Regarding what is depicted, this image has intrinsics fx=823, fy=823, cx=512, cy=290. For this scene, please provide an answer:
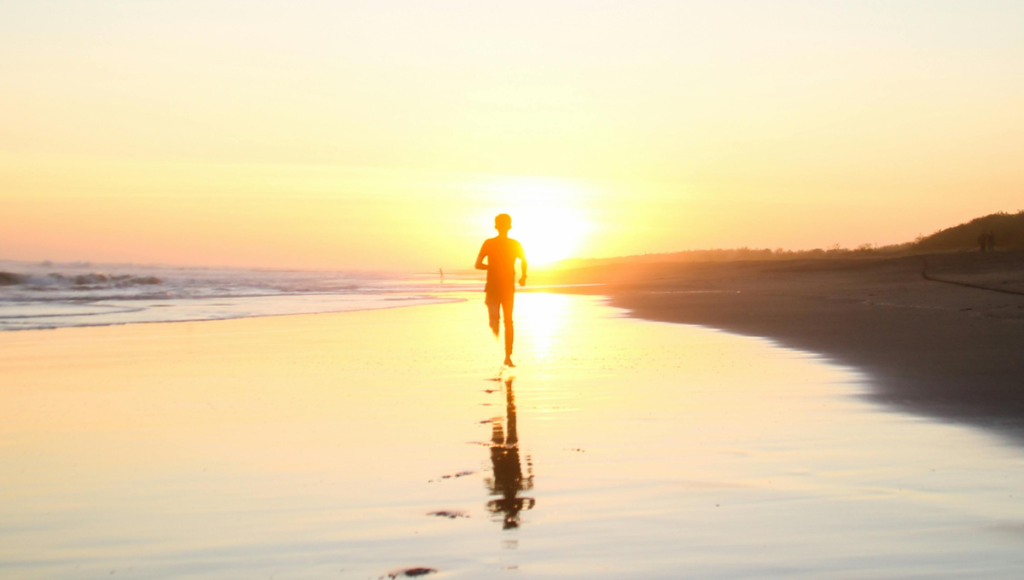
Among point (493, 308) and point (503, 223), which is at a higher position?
point (503, 223)

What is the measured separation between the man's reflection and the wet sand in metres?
3.39

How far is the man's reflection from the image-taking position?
13.4 ft

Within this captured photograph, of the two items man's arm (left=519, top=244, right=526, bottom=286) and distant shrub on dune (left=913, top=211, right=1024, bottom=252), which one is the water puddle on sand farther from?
distant shrub on dune (left=913, top=211, right=1024, bottom=252)

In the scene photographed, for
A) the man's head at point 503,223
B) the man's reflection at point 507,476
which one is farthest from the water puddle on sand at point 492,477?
the man's head at point 503,223

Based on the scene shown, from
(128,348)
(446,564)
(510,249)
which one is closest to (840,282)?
(510,249)

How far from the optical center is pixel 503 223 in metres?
10.6

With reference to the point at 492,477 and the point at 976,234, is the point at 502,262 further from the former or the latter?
the point at 976,234

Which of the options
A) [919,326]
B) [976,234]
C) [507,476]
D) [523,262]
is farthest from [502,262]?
[976,234]

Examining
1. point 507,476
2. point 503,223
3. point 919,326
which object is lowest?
point 507,476

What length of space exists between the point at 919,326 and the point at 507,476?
1074 centimetres

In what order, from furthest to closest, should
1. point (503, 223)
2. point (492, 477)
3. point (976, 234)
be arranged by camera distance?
point (976, 234) < point (503, 223) < point (492, 477)

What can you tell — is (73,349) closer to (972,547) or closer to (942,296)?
(972,547)

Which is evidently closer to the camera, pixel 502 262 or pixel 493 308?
pixel 502 262

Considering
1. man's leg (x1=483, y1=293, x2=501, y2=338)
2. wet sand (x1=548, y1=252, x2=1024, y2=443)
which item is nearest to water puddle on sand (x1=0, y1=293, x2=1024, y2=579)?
wet sand (x1=548, y1=252, x2=1024, y2=443)
